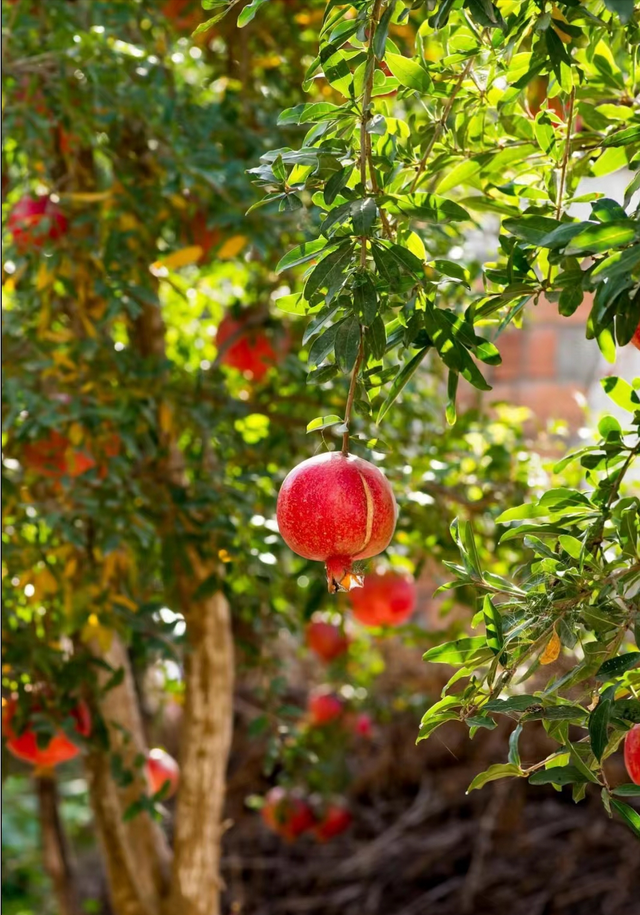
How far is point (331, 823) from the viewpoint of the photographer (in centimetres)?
250

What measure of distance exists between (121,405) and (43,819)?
924 millimetres

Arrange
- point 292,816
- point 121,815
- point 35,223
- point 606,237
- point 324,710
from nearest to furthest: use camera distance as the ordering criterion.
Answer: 1. point 606,237
2. point 35,223
3. point 121,815
4. point 292,816
5. point 324,710

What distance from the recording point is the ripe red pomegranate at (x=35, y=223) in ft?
4.25

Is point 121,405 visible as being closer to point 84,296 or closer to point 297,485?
point 84,296

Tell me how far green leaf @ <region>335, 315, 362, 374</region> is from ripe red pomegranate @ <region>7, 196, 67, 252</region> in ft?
2.27

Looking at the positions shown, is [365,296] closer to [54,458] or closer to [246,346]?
[54,458]

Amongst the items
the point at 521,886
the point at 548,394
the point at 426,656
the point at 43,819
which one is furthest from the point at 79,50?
the point at 548,394

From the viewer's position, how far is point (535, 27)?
0.64 m

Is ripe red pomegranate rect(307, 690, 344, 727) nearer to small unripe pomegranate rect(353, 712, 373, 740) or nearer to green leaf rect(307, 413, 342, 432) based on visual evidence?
small unripe pomegranate rect(353, 712, 373, 740)

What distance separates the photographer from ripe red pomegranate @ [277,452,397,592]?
Result: 0.66 m

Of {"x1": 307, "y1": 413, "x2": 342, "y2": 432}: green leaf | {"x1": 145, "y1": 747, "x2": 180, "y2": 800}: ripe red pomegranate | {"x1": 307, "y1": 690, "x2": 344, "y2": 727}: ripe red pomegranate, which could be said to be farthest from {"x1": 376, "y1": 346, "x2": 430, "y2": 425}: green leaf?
{"x1": 307, "y1": 690, "x2": 344, "y2": 727}: ripe red pomegranate

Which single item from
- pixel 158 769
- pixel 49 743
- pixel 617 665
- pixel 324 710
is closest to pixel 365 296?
pixel 617 665

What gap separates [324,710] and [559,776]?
6.17 feet

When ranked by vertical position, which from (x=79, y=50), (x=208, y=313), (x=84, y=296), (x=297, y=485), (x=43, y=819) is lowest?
(x=297, y=485)
